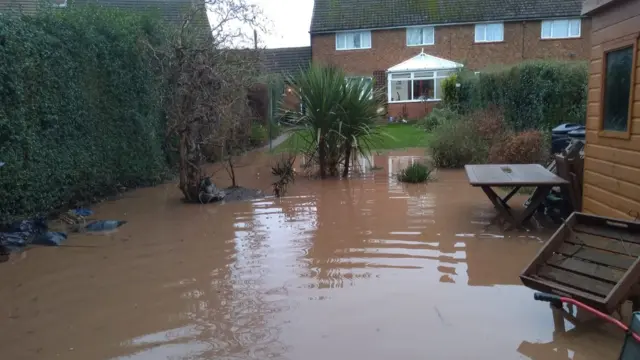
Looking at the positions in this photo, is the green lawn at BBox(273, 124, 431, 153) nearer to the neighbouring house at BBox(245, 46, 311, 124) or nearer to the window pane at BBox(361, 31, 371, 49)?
the neighbouring house at BBox(245, 46, 311, 124)

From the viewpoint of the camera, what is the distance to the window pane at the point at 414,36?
28328 millimetres

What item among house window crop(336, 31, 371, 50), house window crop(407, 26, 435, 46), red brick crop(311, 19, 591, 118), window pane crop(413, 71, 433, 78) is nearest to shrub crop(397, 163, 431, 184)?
red brick crop(311, 19, 591, 118)

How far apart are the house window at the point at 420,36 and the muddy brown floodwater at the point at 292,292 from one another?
21735mm

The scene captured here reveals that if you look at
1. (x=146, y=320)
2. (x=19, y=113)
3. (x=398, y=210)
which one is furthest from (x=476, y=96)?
(x=146, y=320)

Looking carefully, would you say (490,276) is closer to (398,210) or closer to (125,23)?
(398,210)

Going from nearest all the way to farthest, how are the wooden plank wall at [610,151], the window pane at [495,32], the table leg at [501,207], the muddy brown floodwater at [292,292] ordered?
the muddy brown floodwater at [292,292] < the wooden plank wall at [610,151] < the table leg at [501,207] < the window pane at [495,32]

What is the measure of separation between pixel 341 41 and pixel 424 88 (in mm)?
5172

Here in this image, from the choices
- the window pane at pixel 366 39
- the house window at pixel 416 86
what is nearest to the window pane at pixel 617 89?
the house window at pixel 416 86

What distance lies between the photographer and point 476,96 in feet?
53.0

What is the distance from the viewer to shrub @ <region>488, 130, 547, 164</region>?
10.8 metres

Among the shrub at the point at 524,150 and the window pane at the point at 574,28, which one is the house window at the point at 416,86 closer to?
the window pane at the point at 574,28

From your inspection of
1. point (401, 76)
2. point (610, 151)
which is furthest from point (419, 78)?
point (610, 151)

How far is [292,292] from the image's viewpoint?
4922mm

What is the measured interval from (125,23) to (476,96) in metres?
10.4
